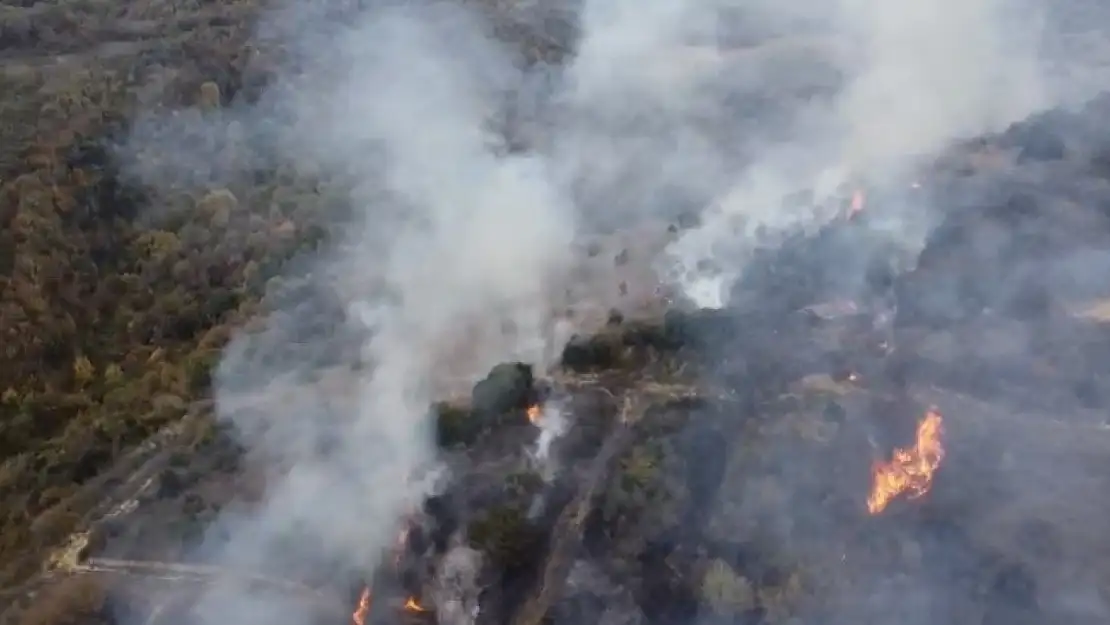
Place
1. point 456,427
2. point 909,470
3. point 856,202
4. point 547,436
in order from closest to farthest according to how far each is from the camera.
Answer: point 909,470 → point 547,436 → point 456,427 → point 856,202

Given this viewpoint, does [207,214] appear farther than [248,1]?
No

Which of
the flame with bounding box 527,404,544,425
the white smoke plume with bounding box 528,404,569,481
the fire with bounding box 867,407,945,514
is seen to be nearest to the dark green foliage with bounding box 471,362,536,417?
the flame with bounding box 527,404,544,425

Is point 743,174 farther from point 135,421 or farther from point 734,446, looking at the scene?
point 135,421

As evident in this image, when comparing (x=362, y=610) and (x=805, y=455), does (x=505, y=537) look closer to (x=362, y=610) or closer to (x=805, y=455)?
(x=362, y=610)

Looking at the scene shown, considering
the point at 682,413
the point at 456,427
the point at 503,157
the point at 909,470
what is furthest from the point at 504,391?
the point at 503,157

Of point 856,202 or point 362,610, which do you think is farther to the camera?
point 856,202

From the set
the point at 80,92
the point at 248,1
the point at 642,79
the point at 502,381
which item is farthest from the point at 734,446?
the point at 248,1
